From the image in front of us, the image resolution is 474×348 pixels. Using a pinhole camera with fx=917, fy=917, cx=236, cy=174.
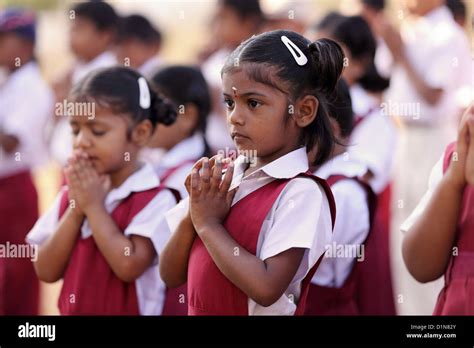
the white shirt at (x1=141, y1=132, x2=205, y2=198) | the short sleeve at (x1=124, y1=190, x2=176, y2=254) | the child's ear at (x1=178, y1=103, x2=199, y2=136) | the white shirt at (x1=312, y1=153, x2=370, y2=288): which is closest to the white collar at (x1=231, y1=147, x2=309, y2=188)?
the short sleeve at (x1=124, y1=190, x2=176, y2=254)

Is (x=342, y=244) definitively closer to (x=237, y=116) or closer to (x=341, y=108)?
(x=341, y=108)

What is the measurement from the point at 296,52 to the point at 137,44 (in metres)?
2.82

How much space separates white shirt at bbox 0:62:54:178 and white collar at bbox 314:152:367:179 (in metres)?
1.72

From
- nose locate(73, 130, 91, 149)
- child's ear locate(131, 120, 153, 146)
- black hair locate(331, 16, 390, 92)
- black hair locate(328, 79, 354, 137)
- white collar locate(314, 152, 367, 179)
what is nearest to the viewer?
black hair locate(328, 79, 354, 137)

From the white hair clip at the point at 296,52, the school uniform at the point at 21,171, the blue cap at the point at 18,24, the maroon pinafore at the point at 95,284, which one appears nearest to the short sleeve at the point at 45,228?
the maroon pinafore at the point at 95,284

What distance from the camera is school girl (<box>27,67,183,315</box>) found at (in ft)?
7.95

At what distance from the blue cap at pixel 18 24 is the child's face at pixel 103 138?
6.81ft

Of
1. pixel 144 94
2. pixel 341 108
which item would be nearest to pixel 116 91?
pixel 144 94

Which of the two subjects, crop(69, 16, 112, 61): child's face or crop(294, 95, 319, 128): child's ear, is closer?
crop(294, 95, 319, 128): child's ear

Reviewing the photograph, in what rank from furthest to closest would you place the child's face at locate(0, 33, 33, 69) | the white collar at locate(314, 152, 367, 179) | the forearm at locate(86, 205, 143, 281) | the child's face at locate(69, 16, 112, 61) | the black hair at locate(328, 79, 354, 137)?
1. the child's face at locate(69, 16, 112, 61)
2. the child's face at locate(0, 33, 33, 69)
3. the white collar at locate(314, 152, 367, 179)
4. the forearm at locate(86, 205, 143, 281)
5. the black hair at locate(328, 79, 354, 137)

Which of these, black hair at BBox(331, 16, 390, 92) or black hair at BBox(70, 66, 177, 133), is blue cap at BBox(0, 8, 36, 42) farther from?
black hair at BBox(70, 66, 177, 133)

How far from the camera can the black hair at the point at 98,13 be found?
14.9 feet

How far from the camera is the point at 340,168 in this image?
284 centimetres
